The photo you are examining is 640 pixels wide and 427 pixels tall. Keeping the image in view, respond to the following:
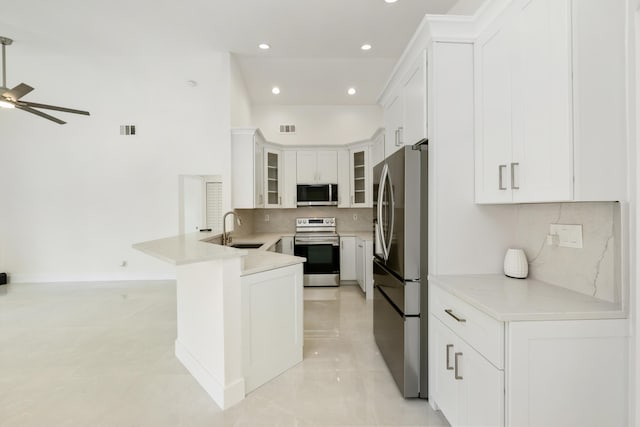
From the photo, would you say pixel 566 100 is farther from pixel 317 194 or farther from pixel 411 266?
pixel 317 194

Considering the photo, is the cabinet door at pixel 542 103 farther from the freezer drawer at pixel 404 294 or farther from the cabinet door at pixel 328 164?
the cabinet door at pixel 328 164

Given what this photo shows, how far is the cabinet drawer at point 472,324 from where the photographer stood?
118 cm

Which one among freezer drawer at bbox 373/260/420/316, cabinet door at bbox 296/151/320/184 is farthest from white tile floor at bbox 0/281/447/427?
cabinet door at bbox 296/151/320/184

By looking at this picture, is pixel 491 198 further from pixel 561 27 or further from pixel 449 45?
pixel 449 45

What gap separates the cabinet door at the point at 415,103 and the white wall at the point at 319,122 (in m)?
3.17

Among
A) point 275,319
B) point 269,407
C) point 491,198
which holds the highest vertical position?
point 491,198

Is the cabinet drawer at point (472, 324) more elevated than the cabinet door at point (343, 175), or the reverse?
the cabinet door at point (343, 175)

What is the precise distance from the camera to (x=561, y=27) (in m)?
1.17

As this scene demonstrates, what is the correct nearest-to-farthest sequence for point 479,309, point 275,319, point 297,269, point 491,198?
point 479,309
point 491,198
point 275,319
point 297,269

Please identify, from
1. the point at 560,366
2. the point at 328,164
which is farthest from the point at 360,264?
the point at 560,366

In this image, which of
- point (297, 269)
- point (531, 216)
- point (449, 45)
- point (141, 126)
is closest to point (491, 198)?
point (531, 216)

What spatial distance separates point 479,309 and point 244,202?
3.47m

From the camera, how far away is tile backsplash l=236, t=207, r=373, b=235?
17.3 ft

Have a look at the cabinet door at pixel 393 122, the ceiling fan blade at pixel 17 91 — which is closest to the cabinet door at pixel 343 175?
the cabinet door at pixel 393 122
